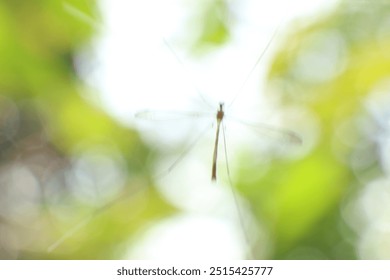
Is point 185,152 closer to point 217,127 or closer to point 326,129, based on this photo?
point 217,127

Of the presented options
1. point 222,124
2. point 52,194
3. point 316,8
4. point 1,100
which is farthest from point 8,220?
point 316,8

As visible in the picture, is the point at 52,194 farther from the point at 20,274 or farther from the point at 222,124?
the point at 222,124

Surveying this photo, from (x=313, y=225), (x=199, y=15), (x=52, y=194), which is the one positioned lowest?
(x=313, y=225)

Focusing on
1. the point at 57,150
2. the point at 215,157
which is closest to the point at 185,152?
the point at 215,157

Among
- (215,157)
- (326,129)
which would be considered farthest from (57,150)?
(326,129)

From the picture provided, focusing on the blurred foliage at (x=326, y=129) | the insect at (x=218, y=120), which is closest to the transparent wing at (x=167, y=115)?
the insect at (x=218, y=120)

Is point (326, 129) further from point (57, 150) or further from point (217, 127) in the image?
point (57, 150)

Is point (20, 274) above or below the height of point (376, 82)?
below

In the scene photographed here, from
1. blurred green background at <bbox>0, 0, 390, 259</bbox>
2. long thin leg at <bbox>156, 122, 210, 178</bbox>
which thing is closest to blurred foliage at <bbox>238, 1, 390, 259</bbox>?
blurred green background at <bbox>0, 0, 390, 259</bbox>
